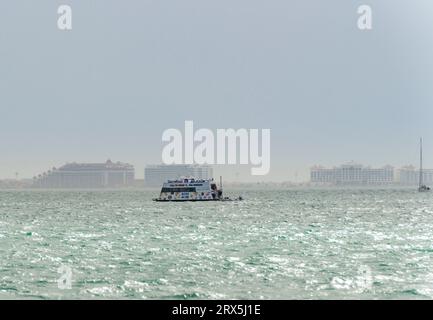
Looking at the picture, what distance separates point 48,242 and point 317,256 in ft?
75.6

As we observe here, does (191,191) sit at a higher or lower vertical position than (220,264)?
lower

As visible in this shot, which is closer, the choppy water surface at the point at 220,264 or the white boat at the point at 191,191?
the choppy water surface at the point at 220,264

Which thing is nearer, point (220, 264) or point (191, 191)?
point (220, 264)

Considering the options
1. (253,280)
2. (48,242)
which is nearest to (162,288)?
(253,280)

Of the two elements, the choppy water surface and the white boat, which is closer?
the choppy water surface

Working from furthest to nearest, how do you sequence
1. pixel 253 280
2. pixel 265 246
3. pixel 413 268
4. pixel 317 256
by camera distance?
pixel 265 246
pixel 317 256
pixel 413 268
pixel 253 280

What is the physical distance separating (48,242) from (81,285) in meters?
26.9

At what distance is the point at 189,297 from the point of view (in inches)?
1214
